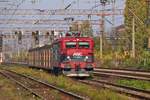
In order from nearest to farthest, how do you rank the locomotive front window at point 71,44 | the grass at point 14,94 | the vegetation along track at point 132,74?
the grass at point 14,94 < the vegetation along track at point 132,74 < the locomotive front window at point 71,44

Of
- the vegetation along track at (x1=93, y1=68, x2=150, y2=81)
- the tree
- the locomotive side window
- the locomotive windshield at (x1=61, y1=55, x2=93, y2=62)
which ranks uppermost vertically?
the tree

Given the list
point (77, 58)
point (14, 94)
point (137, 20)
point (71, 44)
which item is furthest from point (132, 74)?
point (137, 20)

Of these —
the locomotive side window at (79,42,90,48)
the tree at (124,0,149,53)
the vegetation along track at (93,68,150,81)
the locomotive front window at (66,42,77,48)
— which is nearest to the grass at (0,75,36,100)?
the locomotive front window at (66,42,77,48)

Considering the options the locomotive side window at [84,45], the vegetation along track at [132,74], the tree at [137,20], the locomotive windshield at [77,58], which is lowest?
the vegetation along track at [132,74]

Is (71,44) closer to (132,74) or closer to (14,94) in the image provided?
(132,74)

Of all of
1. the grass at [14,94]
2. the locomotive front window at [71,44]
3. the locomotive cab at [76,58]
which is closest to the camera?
the grass at [14,94]

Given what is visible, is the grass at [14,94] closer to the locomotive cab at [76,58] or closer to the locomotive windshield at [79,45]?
the locomotive cab at [76,58]

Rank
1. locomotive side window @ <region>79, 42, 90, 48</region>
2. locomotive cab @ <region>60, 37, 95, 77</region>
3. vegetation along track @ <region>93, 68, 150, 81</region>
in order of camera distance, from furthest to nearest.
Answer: locomotive side window @ <region>79, 42, 90, 48</region> < locomotive cab @ <region>60, 37, 95, 77</region> < vegetation along track @ <region>93, 68, 150, 81</region>

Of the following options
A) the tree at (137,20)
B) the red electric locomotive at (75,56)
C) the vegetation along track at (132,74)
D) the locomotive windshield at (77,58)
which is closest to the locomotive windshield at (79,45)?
the red electric locomotive at (75,56)

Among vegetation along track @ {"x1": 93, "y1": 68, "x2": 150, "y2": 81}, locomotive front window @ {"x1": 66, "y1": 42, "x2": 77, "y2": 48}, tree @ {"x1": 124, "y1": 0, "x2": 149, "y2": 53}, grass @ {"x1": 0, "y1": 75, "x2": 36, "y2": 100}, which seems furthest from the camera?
tree @ {"x1": 124, "y1": 0, "x2": 149, "y2": 53}

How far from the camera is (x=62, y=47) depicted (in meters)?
31.5

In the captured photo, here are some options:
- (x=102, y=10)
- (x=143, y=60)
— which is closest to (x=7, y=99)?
(x=143, y=60)

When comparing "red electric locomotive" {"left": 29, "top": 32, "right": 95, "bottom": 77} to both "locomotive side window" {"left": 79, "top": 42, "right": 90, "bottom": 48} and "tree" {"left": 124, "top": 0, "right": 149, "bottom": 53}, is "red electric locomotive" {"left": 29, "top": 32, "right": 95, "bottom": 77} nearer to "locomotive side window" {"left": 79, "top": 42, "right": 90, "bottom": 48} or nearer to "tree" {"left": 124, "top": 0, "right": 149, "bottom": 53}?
"locomotive side window" {"left": 79, "top": 42, "right": 90, "bottom": 48}

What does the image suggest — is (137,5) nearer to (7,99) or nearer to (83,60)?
(83,60)
